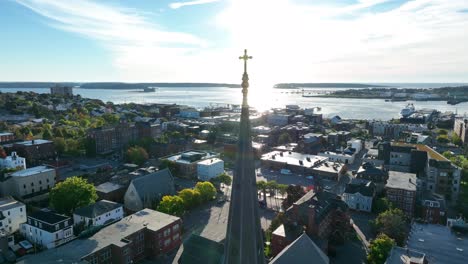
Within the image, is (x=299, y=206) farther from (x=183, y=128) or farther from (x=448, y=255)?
(x=183, y=128)

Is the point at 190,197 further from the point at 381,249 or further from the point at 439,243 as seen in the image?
the point at 439,243

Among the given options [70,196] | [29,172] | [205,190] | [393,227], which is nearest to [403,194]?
[393,227]

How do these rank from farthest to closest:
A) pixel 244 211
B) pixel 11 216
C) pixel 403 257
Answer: pixel 11 216 → pixel 403 257 → pixel 244 211

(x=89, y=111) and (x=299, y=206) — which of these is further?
(x=89, y=111)

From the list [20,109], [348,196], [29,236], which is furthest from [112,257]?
[20,109]

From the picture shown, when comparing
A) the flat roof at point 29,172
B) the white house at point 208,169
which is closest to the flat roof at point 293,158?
the white house at point 208,169

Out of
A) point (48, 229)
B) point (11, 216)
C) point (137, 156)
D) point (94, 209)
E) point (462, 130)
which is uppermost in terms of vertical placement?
point (462, 130)
